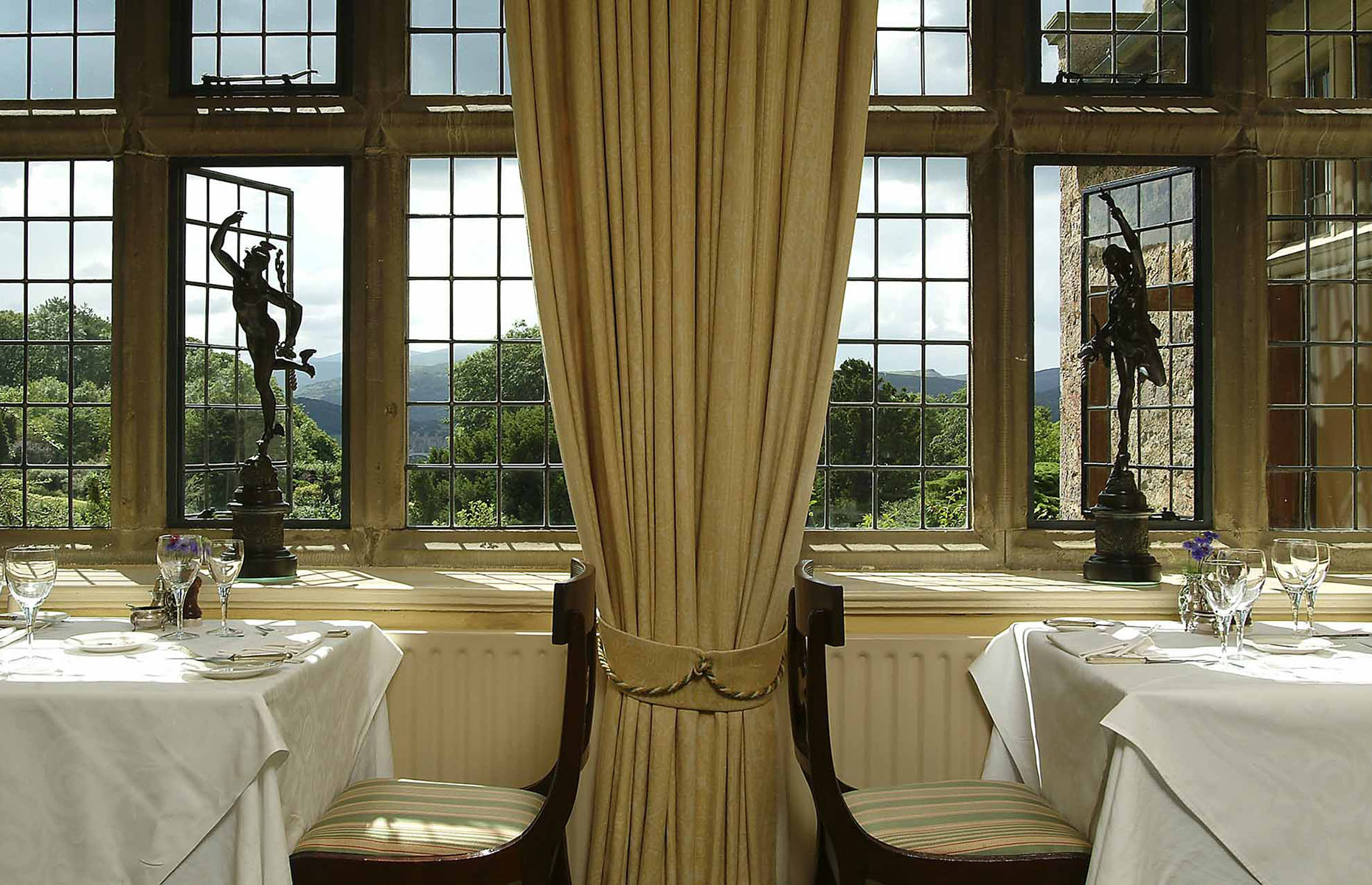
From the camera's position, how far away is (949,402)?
3.05m

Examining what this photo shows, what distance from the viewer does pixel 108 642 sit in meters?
2.15

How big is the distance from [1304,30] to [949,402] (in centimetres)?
143

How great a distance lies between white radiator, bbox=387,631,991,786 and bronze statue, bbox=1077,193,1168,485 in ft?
2.45

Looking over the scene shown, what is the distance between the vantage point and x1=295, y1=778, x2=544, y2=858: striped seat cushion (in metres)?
1.91

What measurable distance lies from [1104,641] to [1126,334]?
0.96m

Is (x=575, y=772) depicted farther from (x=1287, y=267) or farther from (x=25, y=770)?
(x=1287, y=267)

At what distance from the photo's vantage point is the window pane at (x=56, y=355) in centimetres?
305

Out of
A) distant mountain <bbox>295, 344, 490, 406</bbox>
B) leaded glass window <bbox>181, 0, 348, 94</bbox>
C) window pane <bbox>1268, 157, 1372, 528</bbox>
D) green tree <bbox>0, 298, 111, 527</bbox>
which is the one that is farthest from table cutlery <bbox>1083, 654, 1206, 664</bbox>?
green tree <bbox>0, 298, 111, 527</bbox>

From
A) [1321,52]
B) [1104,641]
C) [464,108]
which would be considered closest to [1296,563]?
[1104,641]

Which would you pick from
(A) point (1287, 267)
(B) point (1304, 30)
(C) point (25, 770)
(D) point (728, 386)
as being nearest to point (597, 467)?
(D) point (728, 386)

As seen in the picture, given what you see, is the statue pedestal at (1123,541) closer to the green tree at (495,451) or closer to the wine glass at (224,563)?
the green tree at (495,451)

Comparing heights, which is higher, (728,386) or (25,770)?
(728,386)

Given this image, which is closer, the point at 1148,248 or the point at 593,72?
the point at 593,72

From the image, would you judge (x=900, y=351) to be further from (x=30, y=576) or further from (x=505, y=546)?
(x=30, y=576)
